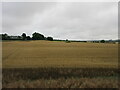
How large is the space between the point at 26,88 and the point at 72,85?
2117mm

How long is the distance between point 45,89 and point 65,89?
876 millimetres

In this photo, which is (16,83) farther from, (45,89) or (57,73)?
(57,73)

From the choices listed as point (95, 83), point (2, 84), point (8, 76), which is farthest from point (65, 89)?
point (8, 76)

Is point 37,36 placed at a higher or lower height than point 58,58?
higher

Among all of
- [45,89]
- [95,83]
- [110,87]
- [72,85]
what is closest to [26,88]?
[45,89]

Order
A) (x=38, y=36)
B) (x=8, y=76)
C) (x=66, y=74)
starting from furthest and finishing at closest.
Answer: (x=38, y=36) < (x=66, y=74) < (x=8, y=76)

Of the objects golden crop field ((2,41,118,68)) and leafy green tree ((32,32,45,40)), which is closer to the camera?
golden crop field ((2,41,118,68))

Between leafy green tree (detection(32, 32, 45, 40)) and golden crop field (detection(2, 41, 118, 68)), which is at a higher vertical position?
leafy green tree (detection(32, 32, 45, 40))

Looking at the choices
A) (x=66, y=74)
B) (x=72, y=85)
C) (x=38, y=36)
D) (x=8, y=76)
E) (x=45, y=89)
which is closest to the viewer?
(x=45, y=89)

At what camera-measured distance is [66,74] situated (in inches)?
396

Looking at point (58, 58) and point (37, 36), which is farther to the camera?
point (37, 36)

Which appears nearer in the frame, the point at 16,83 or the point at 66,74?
the point at 16,83

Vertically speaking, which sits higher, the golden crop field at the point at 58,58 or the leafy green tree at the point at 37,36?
the leafy green tree at the point at 37,36

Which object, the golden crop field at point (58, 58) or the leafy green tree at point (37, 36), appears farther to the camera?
the leafy green tree at point (37, 36)
